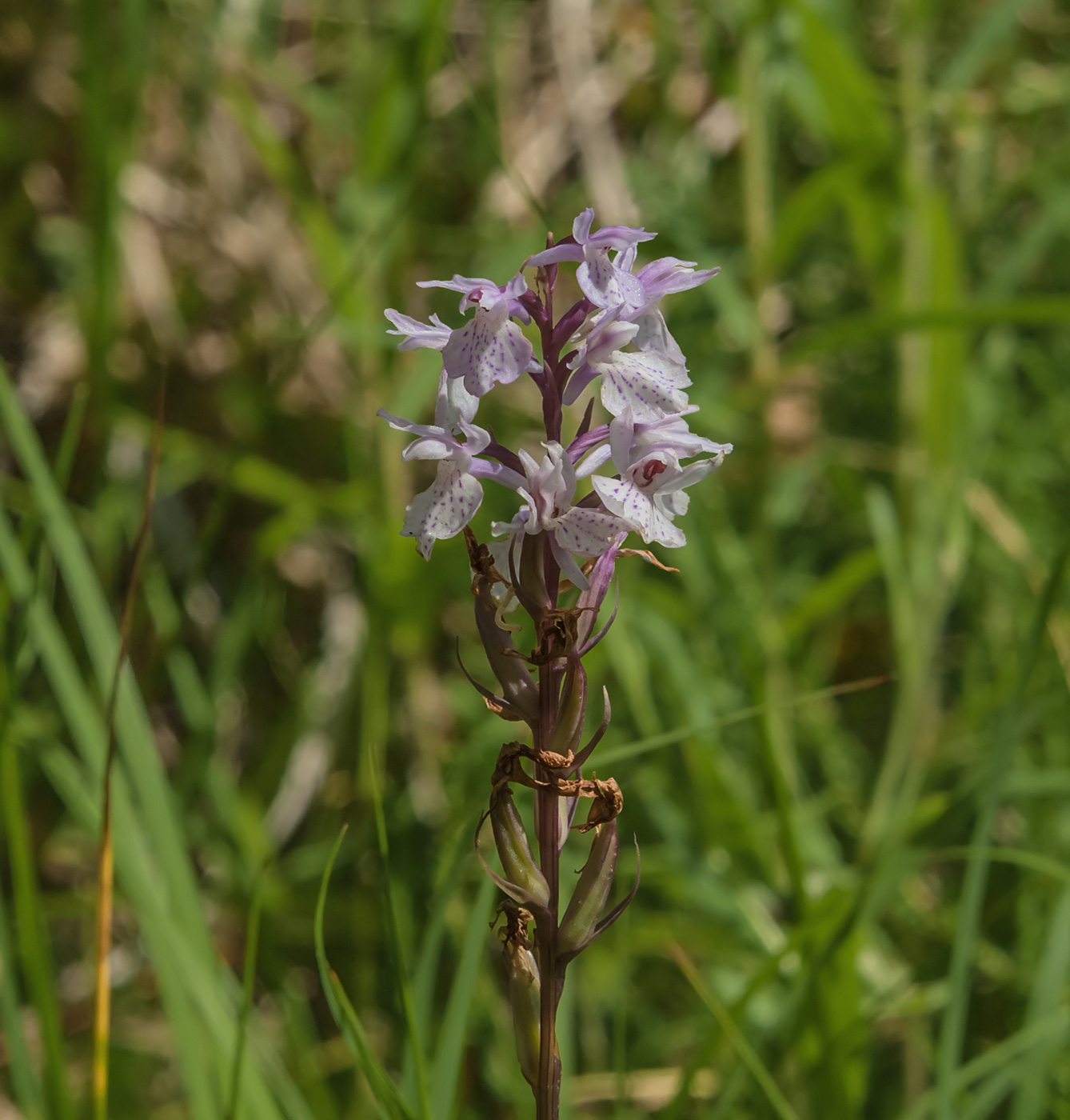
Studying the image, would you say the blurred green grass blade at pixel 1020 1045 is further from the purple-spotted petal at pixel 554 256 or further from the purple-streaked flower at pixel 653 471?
the purple-spotted petal at pixel 554 256

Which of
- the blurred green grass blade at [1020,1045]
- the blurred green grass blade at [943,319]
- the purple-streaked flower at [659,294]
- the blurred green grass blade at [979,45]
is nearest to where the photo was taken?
the purple-streaked flower at [659,294]

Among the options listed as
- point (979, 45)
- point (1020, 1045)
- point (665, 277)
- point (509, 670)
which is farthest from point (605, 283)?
point (979, 45)

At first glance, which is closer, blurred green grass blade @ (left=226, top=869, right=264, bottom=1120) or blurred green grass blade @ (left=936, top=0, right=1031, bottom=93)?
blurred green grass blade @ (left=226, top=869, right=264, bottom=1120)

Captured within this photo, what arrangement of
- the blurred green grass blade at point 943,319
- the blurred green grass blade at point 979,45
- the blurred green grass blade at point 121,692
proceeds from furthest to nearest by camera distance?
1. the blurred green grass blade at point 979,45
2. the blurred green grass blade at point 943,319
3. the blurred green grass blade at point 121,692

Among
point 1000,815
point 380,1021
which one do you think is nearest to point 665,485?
point 1000,815

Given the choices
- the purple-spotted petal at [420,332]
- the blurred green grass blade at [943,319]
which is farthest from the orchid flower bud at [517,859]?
the blurred green grass blade at [943,319]

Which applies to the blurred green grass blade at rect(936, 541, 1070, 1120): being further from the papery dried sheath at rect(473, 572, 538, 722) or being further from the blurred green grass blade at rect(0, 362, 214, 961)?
the blurred green grass blade at rect(0, 362, 214, 961)

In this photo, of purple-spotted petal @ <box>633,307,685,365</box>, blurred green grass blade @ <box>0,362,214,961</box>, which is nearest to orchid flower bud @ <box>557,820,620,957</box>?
purple-spotted petal @ <box>633,307,685,365</box>

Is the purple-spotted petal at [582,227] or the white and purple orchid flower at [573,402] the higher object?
the purple-spotted petal at [582,227]
